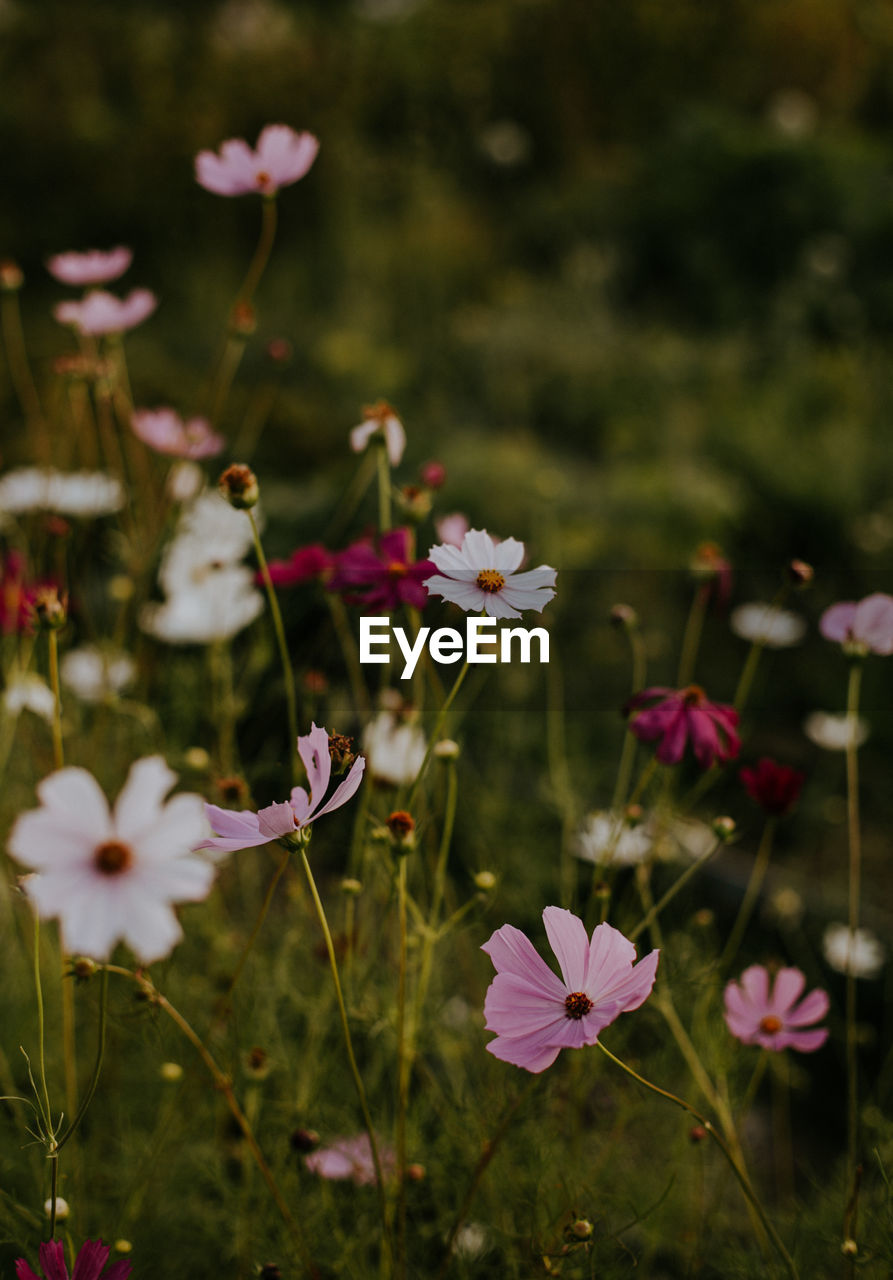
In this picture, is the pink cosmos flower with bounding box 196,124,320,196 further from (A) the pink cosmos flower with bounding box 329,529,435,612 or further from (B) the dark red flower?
(B) the dark red flower

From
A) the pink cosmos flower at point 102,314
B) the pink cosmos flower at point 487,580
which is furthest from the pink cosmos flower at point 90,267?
the pink cosmos flower at point 487,580

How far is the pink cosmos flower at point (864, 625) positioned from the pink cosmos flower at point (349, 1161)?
33cm

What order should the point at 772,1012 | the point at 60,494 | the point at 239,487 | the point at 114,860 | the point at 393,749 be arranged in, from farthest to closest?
the point at 60,494 < the point at 393,749 < the point at 772,1012 < the point at 239,487 < the point at 114,860

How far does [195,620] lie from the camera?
797 mm

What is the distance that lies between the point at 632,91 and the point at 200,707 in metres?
3.59

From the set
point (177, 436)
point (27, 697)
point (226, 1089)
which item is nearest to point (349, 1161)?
point (226, 1089)

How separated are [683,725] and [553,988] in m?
0.16

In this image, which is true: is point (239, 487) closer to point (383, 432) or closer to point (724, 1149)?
point (383, 432)

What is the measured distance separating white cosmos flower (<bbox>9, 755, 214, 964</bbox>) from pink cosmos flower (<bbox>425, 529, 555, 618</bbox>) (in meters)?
0.12

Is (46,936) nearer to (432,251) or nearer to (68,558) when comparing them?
(68,558)

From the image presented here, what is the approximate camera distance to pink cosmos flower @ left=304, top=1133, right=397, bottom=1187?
1.55 feet

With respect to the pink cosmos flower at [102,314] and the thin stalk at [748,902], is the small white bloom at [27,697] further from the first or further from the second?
the thin stalk at [748,902]

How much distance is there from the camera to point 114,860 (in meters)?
0.25

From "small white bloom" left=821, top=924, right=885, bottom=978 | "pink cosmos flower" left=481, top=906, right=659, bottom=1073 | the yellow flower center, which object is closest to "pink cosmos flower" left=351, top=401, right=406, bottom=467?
the yellow flower center
